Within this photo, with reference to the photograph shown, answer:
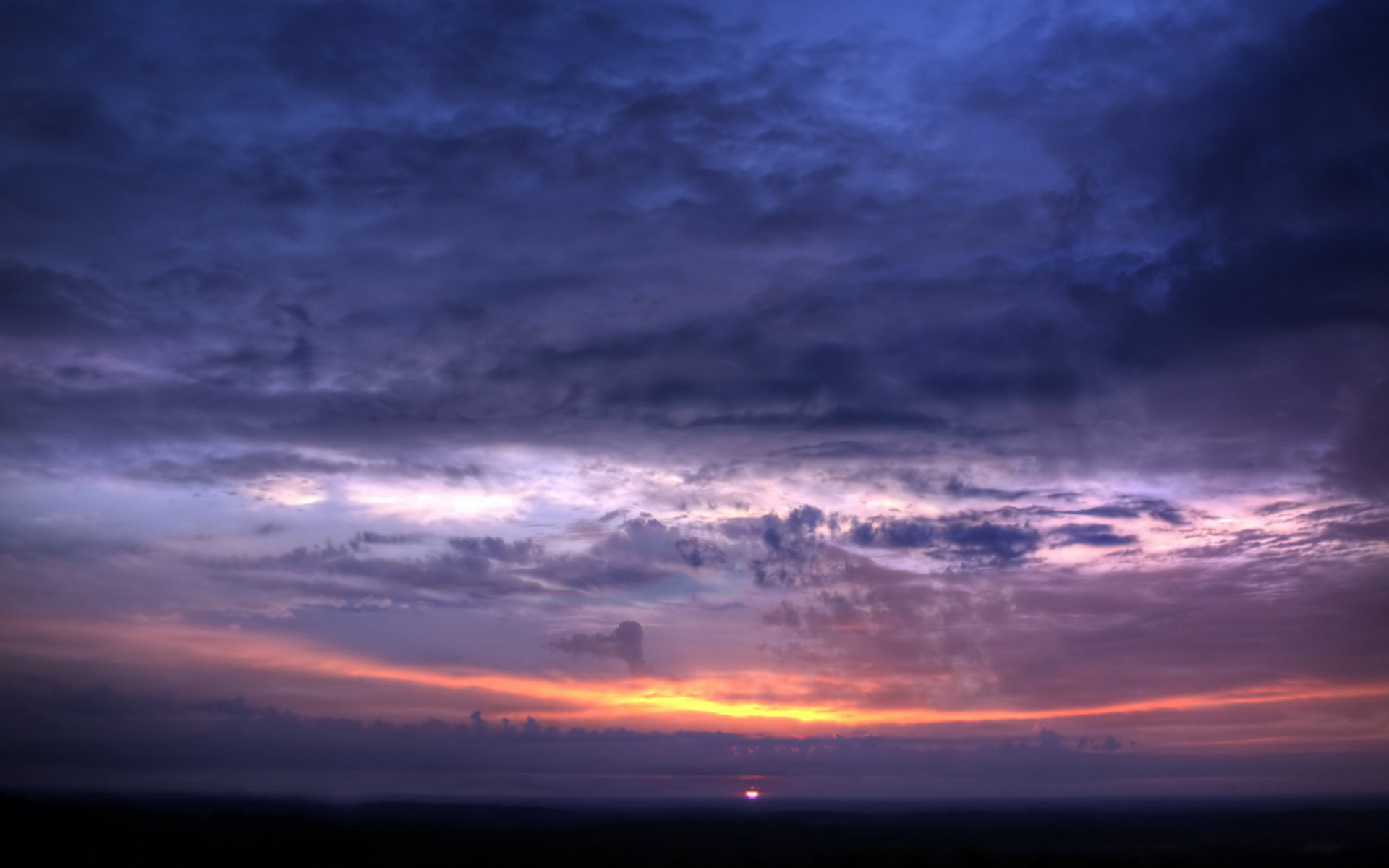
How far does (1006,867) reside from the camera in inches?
3253

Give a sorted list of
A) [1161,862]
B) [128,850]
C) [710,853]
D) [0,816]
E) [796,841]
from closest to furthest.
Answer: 1. [128,850]
2. [1161,862]
3. [0,816]
4. [710,853]
5. [796,841]

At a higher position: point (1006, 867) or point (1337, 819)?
point (1006, 867)

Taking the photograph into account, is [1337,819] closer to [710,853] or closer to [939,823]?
[939,823]

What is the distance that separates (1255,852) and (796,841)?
57.2m

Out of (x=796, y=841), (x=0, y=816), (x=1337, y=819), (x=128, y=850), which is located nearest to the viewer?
(x=128, y=850)

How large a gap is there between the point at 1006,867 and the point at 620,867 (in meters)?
35.9

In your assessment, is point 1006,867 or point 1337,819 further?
point 1337,819

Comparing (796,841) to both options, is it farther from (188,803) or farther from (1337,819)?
(1337,819)

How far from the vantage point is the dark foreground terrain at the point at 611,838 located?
86438 mm

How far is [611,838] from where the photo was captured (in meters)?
121

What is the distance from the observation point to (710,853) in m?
112

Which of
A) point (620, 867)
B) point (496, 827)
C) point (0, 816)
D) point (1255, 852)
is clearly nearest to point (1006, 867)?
point (620, 867)

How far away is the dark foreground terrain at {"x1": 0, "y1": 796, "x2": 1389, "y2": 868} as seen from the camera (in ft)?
284

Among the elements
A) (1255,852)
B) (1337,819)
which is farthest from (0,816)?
(1337,819)
